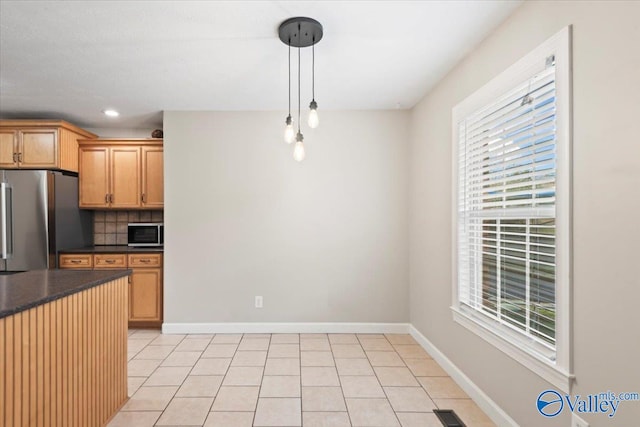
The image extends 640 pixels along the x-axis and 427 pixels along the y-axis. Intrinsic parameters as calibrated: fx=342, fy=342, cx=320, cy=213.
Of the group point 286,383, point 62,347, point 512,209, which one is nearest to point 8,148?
point 62,347

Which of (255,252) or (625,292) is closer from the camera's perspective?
(625,292)

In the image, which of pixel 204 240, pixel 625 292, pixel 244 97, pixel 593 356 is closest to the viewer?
pixel 625 292

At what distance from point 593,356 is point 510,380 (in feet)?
2.26

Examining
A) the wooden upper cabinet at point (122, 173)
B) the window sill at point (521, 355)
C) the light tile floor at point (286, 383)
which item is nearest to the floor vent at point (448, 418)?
the light tile floor at point (286, 383)

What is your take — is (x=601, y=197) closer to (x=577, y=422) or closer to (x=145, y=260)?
(x=577, y=422)

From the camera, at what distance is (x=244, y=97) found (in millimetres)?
3473

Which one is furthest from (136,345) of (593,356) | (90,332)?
(593,356)

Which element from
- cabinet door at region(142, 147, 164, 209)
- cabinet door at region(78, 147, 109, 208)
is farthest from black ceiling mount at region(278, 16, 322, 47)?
cabinet door at region(78, 147, 109, 208)

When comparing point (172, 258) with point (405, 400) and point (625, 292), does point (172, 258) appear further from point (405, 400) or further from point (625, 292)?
point (625, 292)

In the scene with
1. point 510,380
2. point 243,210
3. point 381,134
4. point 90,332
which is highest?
point 381,134

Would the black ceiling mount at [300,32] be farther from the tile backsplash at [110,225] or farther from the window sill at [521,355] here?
the tile backsplash at [110,225]

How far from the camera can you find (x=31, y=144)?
386 cm

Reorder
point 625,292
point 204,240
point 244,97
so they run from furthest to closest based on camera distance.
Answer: point 204,240, point 244,97, point 625,292

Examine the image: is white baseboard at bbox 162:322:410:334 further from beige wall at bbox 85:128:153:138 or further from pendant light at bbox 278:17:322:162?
beige wall at bbox 85:128:153:138
